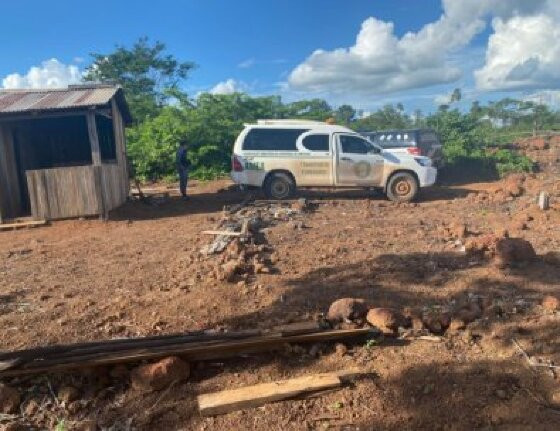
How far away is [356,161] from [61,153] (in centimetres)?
826

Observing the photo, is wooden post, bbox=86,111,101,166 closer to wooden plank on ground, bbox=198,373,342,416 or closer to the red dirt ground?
the red dirt ground

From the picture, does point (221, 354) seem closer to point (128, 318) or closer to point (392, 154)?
point (128, 318)

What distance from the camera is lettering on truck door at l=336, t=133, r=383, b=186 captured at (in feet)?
43.3

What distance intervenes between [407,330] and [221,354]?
175 centimetres

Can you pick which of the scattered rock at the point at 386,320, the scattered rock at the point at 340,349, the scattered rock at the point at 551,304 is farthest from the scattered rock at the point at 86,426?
the scattered rock at the point at 551,304

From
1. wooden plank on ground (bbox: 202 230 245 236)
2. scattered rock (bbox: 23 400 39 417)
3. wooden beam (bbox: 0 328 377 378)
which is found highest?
wooden plank on ground (bbox: 202 230 245 236)

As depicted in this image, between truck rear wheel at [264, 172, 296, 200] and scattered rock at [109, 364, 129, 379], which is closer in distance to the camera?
scattered rock at [109, 364, 129, 379]

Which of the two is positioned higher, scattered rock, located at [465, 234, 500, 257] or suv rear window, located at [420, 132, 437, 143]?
suv rear window, located at [420, 132, 437, 143]

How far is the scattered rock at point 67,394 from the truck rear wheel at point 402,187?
10.8m

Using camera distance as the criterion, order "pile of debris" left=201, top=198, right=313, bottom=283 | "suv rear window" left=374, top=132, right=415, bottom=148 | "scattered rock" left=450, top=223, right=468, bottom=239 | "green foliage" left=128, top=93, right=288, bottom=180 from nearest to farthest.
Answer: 1. "pile of debris" left=201, top=198, right=313, bottom=283
2. "scattered rock" left=450, top=223, right=468, bottom=239
3. "suv rear window" left=374, top=132, right=415, bottom=148
4. "green foliage" left=128, top=93, right=288, bottom=180

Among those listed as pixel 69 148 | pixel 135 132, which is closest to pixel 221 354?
pixel 69 148

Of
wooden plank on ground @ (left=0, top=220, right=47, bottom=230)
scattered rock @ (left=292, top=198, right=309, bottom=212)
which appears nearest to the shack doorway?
wooden plank on ground @ (left=0, top=220, right=47, bottom=230)

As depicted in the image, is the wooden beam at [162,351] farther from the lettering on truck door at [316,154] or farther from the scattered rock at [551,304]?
the lettering on truck door at [316,154]

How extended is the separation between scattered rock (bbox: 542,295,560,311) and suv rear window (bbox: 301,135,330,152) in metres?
8.69
